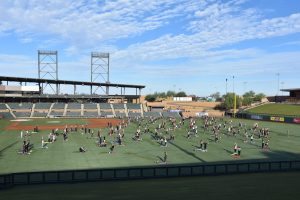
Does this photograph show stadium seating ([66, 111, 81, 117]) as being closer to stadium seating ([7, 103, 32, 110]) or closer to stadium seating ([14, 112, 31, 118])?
stadium seating ([14, 112, 31, 118])

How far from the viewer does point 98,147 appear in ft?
134

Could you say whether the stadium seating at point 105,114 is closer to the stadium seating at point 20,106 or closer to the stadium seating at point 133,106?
the stadium seating at point 133,106

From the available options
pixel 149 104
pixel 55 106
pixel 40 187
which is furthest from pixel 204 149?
pixel 149 104

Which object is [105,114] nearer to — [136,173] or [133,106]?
[133,106]

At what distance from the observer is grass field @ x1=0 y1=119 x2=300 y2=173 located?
31.1 metres

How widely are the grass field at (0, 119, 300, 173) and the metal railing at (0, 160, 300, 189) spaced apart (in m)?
6.67

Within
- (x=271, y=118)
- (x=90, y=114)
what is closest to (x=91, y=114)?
(x=90, y=114)

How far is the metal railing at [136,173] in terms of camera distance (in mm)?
21828

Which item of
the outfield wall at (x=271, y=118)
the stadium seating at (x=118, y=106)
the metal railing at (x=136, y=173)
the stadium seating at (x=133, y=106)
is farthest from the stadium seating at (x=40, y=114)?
the metal railing at (x=136, y=173)

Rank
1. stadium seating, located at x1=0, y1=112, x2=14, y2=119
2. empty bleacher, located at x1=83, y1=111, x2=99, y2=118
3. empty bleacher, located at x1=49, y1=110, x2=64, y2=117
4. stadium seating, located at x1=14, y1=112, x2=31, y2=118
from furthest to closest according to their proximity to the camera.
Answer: empty bleacher, located at x1=83, y1=111, x2=99, y2=118, empty bleacher, located at x1=49, y1=110, x2=64, y2=117, stadium seating, located at x1=14, y1=112, x2=31, y2=118, stadium seating, located at x1=0, y1=112, x2=14, y2=119

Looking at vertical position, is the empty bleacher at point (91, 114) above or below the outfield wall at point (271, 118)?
above

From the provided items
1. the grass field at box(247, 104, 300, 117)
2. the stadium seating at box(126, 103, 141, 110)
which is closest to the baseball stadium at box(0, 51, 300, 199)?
the grass field at box(247, 104, 300, 117)

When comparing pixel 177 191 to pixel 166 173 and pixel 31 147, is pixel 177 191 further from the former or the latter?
pixel 31 147

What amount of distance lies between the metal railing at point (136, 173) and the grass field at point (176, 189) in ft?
1.88
